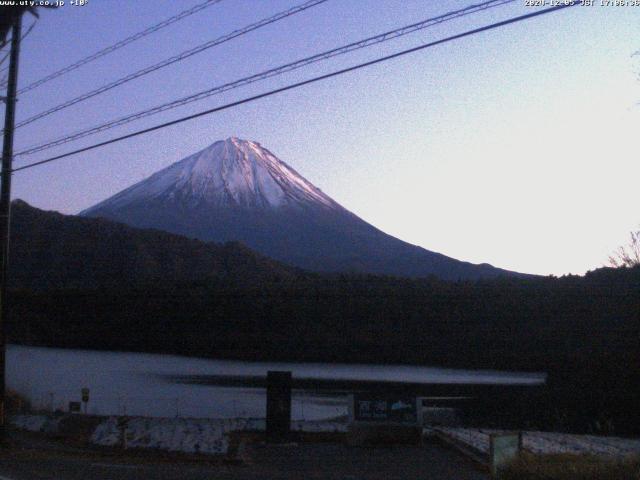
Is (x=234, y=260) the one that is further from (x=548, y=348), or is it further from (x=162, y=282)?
(x=548, y=348)

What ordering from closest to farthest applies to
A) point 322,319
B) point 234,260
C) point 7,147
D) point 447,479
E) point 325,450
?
point 447,479 → point 7,147 → point 325,450 → point 322,319 → point 234,260

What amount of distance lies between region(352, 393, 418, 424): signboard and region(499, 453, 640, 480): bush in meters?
11.3

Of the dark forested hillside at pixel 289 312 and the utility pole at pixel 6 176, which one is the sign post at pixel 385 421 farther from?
the dark forested hillside at pixel 289 312

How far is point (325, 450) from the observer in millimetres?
21125

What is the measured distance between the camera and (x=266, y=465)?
18.5 m

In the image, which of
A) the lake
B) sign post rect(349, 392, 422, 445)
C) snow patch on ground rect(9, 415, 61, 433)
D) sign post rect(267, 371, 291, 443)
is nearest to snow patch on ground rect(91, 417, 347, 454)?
sign post rect(267, 371, 291, 443)

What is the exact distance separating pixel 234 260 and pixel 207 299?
20.0 metres

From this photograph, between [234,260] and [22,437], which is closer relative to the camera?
[22,437]

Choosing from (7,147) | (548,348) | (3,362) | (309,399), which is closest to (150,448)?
(3,362)

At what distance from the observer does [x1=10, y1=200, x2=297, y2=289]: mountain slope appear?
277 feet

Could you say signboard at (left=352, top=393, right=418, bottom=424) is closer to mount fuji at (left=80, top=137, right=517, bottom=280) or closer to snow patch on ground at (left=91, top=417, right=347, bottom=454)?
snow patch on ground at (left=91, top=417, right=347, bottom=454)

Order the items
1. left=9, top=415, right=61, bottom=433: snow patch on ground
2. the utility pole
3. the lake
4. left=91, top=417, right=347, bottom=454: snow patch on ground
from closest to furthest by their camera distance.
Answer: the utility pole
left=91, top=417, right=347, bottom=454: snow patch on ground
left=9, top=415, right=61, bottom=433: snow patch on ground
the lake

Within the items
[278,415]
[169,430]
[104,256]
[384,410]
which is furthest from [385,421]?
[104,256]

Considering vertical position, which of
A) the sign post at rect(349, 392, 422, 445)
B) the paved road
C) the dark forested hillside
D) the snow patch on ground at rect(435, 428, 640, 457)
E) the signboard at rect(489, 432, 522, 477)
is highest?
the dark forested hillside
